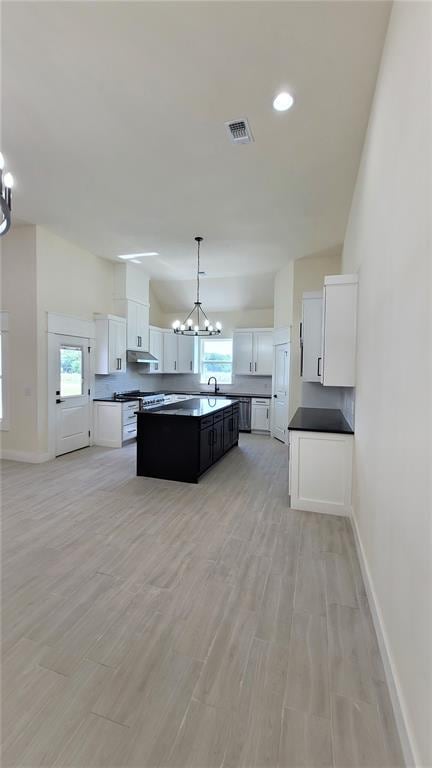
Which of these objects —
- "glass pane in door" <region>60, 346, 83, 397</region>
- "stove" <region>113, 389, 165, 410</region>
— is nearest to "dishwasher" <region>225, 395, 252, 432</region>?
"stove" <region>113, 389, 165, 410</region>

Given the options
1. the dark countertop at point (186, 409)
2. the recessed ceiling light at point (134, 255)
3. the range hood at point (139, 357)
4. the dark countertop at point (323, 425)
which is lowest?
the dark countertop at point (323, 425)

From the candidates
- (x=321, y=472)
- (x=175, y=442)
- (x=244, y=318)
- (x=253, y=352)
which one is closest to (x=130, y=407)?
(x=175, y=442)

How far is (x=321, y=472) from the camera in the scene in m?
3.42

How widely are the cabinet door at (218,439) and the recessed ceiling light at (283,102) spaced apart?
368 centimetres

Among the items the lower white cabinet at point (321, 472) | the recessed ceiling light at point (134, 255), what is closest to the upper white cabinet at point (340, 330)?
the lower white cabinet at point (321, 472)

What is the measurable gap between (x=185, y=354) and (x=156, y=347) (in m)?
0.96

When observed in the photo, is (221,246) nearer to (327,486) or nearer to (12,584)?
(327,486)

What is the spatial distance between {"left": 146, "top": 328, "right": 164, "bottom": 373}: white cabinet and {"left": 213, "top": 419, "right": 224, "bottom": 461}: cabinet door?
10.8 feet

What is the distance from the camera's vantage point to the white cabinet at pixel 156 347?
7.87 metres

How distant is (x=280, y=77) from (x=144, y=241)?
3664 mm

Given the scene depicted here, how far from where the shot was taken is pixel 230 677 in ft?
5.16

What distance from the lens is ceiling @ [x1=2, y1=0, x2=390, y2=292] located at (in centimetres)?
202

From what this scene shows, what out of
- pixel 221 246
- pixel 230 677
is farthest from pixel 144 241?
pixel 230 677

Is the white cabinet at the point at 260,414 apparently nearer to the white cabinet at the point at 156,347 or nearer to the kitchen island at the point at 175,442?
the white cabinet at the point at 156,347
